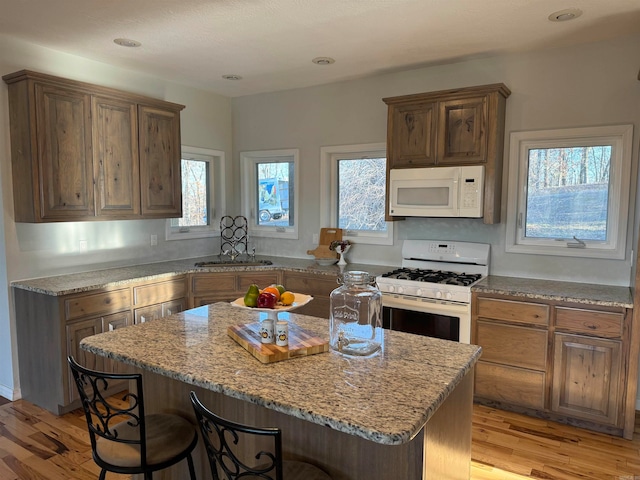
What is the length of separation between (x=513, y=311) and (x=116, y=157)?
127 inches

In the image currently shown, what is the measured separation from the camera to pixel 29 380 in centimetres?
332

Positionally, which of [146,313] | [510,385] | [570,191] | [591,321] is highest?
[570,191]

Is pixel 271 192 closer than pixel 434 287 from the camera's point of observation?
No

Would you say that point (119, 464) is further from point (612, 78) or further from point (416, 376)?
point (612, 78)

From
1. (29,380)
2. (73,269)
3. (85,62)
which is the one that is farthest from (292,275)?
(85,62)

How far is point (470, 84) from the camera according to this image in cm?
374

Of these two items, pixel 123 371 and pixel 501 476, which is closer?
pixel 501 476

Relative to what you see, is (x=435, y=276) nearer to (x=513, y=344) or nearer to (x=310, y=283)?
(x=513, y=344)

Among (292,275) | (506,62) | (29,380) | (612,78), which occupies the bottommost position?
(29,380)

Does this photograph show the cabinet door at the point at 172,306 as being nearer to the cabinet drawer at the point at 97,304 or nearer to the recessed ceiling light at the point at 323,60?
the cabinet drawer at the point at 97,304

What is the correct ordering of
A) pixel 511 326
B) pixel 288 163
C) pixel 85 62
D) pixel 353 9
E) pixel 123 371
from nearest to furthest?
pixel 353 9
pixel 511 326
pixel 123 371
pixel 85 62
pixel 288 163

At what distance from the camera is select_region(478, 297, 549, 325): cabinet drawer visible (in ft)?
9.90

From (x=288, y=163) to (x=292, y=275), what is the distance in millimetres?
1356

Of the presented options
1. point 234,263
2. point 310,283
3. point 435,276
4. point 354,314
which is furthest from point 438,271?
point 354,314
